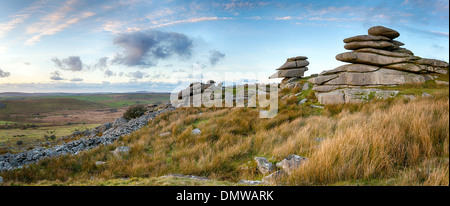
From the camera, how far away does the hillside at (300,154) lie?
10.7 feet

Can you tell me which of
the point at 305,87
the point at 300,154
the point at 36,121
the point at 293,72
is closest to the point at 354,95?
the point at 305,87

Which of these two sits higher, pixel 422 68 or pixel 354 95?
pixel 422 68

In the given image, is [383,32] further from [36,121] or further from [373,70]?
[36,121]

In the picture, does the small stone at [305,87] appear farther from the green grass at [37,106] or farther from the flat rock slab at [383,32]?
the green grass at [37,106]

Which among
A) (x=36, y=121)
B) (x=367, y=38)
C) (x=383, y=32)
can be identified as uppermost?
(x=383, y=32)

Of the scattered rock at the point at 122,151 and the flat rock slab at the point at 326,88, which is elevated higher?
the flat rock slab at the point at 326,88

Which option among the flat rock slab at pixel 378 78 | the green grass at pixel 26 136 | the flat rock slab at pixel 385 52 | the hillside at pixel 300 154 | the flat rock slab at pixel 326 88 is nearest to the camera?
the hillside at pixel 300 154

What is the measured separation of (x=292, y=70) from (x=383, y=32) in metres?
9.04

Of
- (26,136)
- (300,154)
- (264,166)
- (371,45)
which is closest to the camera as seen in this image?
(264,166)

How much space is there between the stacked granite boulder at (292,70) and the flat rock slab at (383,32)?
24.3ft

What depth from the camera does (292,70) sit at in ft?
77.6

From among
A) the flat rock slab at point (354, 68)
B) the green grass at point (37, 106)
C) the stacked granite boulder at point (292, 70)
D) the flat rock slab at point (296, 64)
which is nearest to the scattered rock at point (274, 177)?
the flat rock slab at point (354, 68)
